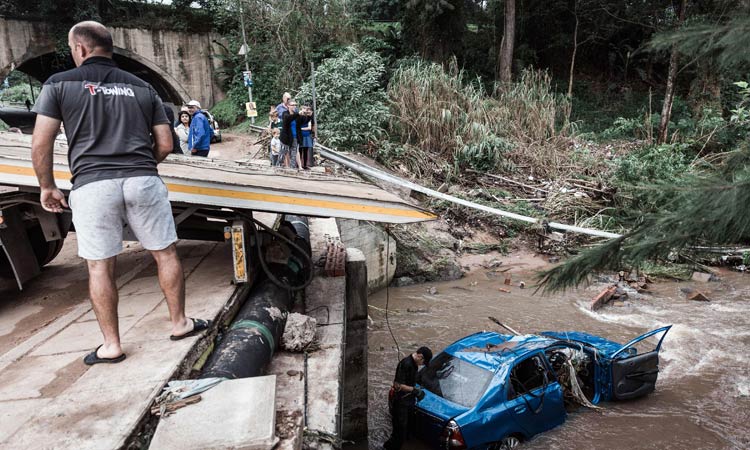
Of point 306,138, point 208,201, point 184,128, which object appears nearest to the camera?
point 208,201

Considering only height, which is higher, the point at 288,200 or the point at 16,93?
the point at 16,93

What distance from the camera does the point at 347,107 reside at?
1667cm

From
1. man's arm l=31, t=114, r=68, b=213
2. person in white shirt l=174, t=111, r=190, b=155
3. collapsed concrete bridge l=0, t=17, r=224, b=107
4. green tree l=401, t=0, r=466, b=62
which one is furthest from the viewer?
green tree l=401, t=0, r=466, b=62

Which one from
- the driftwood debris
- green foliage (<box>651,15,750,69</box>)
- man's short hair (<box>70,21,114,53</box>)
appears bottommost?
the driftwood debris

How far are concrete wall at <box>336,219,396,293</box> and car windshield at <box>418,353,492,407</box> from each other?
5127 millimetres

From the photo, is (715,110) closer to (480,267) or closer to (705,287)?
(705,287)

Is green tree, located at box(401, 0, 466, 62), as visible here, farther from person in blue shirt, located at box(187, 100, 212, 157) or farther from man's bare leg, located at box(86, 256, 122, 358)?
man's bare leg, located at box(86, 256, 122, 358)

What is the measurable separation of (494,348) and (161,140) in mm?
4838

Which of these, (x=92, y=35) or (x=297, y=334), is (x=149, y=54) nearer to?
(x=92, y=35)

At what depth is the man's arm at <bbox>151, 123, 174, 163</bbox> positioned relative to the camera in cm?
359

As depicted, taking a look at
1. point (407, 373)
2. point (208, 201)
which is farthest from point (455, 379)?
point (208, 201)

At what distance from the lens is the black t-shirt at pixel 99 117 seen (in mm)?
3223

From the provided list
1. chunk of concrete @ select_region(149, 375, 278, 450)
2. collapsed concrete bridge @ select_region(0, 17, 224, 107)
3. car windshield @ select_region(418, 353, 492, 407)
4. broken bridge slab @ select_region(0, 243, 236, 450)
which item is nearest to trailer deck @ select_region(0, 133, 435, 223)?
broken bridge slab @ select_region(0, 243, 236, 450)

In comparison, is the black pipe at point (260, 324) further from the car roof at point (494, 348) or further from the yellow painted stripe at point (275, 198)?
the car roof at point (494, 348)
